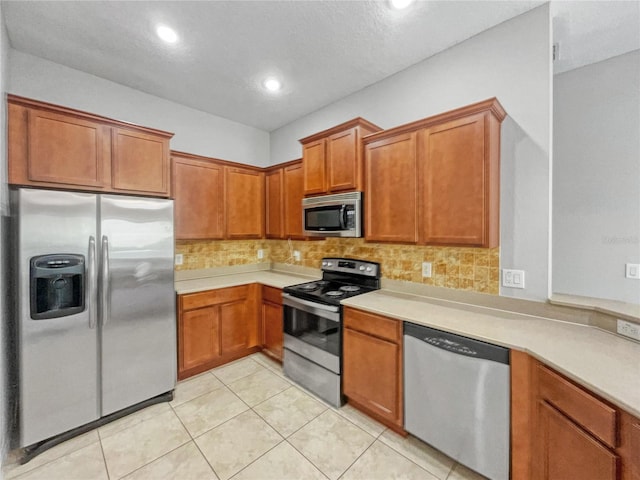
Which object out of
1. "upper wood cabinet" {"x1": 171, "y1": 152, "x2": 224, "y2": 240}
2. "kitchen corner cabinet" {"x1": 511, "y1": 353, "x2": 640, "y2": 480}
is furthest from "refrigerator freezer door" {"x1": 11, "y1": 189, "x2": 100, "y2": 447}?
"kitchen corner cabinet" {"x1": 511, "y1": 353, "x2": 640, "y2": 480}

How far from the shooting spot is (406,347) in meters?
1.81

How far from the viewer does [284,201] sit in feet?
11.0

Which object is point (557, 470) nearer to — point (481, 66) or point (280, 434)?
point (280, 434)

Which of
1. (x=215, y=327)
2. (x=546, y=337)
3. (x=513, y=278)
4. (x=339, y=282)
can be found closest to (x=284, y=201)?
(x=339, y=282)

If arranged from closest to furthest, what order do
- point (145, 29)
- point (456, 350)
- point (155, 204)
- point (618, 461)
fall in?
point (618, 461), point (456, 350), point (145, 29), point (155, 204)

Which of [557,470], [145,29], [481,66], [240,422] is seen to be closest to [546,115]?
[481,66]

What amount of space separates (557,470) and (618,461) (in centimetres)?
34

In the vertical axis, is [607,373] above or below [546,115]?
below

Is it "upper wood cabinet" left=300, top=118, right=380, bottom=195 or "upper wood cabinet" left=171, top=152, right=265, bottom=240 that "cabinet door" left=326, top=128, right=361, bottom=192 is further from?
"upper wood cabinet" left=171, top=152, right=265, bottom=240

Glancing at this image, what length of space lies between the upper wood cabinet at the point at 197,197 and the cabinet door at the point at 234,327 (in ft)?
2.78

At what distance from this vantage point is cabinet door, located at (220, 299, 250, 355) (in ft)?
9.29

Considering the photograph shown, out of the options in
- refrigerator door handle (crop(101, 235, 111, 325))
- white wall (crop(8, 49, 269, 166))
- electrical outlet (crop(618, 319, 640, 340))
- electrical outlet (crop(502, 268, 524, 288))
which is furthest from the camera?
white wall (crop(8, 49, 269, 166))

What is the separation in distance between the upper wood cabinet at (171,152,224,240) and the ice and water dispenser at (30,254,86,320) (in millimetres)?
976

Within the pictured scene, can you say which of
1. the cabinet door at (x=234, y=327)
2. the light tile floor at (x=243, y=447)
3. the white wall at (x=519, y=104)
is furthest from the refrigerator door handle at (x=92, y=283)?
the white wall at (x=519, y=104)
